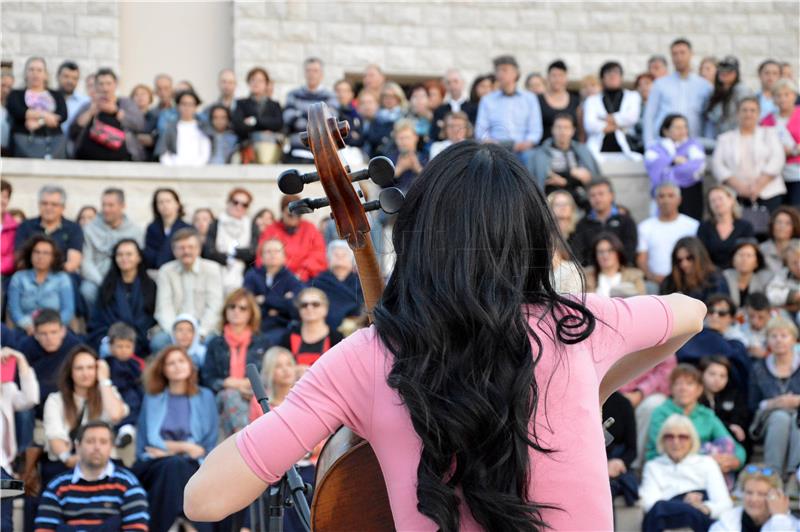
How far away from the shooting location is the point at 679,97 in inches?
513

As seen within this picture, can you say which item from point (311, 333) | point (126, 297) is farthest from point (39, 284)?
point (311, 333)

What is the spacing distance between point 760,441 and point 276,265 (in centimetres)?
384

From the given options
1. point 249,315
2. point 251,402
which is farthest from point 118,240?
point 251,402

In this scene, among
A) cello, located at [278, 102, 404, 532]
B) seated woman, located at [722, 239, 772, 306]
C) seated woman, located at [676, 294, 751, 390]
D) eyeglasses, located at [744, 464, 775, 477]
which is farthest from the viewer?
seated woman, located at [722, 239, 772, 306]

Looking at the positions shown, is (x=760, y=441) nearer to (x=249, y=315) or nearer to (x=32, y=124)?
(x=249, y=315)

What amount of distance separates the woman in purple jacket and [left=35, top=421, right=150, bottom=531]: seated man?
639 centimetres

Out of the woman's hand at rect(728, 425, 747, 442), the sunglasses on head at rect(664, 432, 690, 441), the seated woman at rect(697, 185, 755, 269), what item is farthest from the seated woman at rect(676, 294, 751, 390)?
the seated woman at rect(697, 185, 755, 269)

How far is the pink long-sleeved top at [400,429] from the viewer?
214 centimetres

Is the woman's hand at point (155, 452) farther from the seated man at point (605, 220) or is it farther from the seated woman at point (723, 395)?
the seated man at point (605, 220)

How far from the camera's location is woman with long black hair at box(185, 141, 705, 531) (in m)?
2.12

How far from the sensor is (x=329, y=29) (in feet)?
58.0

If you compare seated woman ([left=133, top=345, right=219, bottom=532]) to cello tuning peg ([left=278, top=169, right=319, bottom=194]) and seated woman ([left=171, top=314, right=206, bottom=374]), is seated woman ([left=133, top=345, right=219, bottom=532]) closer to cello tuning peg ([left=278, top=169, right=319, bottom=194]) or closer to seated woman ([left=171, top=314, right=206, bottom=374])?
seated woman ([left=171, top=314, right=206, bottom=374])

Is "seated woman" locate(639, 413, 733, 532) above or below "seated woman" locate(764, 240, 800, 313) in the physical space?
below

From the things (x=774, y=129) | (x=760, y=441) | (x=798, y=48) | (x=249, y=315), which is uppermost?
(x=798, y=48)
